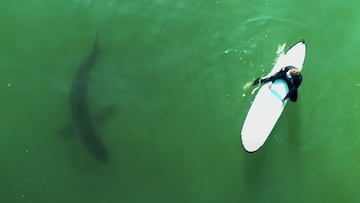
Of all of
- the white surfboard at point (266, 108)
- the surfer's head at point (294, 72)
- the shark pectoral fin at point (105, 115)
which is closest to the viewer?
the surfer's head at point (294, 72)

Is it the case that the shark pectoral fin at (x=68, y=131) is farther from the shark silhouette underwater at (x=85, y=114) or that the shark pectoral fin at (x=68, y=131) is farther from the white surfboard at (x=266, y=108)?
the white surfboard at (x=266, y=108)

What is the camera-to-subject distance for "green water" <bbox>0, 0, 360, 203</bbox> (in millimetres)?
7125

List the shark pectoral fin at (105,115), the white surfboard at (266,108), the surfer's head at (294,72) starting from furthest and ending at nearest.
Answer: the shark pectoral fin at (105,115) → the white surfboard at (266,108) → the surfer's head at (294,72)

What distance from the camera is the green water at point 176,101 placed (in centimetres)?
712

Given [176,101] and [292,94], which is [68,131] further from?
[292,94]

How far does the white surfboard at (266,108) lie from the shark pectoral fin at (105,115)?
1.46 m

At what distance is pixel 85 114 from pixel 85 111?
1.3 inches

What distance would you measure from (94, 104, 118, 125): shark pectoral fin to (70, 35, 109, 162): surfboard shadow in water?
0.07 metres

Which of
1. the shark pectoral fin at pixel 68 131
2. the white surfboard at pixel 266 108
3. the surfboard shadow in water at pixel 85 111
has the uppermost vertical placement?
the white surfboard at pixel 266 108

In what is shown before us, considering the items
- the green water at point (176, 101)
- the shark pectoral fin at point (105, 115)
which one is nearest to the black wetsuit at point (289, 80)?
the green water at point (176, 101)

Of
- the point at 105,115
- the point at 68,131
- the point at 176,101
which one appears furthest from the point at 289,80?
the point at 68,131

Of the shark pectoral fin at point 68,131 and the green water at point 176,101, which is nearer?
the green water at point 176,101

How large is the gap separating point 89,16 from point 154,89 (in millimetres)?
1158

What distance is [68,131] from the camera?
24.0 feet
